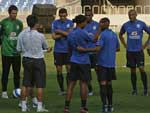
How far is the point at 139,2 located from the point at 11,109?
55280mm

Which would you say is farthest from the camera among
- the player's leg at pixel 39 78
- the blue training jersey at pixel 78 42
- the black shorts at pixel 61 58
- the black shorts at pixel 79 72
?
the black shorts at pixel 61 58

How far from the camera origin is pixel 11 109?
544 inches

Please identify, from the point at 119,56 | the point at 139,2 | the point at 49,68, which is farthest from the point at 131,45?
the point at 139,2

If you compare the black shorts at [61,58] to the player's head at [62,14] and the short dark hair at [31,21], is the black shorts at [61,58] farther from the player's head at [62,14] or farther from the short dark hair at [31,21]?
the short dark hair at [31,21]

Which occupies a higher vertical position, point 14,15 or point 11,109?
point 14,15

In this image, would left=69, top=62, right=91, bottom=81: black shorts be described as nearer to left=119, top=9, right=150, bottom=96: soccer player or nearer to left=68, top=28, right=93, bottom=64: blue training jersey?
left=68, top=28, right=93, bottom=64: blue training jersey

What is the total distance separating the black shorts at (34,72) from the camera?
530 inches

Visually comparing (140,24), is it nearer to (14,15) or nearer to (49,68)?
(14,15)

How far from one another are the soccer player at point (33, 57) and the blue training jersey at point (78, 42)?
2.14 ft

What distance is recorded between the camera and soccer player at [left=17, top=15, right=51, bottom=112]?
13375 millimetres

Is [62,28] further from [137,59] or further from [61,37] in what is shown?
[137,59]

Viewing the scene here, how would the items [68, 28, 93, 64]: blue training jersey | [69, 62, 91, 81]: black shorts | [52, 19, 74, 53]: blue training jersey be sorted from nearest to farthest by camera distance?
[68, 28, 93, 64]: blue training jersey
[69, 62, 91, 81]: black shorts
[52, 19, 74, 53]: blue training jersey

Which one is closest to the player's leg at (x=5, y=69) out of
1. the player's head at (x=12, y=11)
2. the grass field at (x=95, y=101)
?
the grass field at (x=95, y=101)

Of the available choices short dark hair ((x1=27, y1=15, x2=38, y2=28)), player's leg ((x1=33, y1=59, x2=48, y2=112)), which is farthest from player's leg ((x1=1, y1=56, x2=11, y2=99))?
short dark hair ((x1=27, y1=15, x2=38, y2=28))
